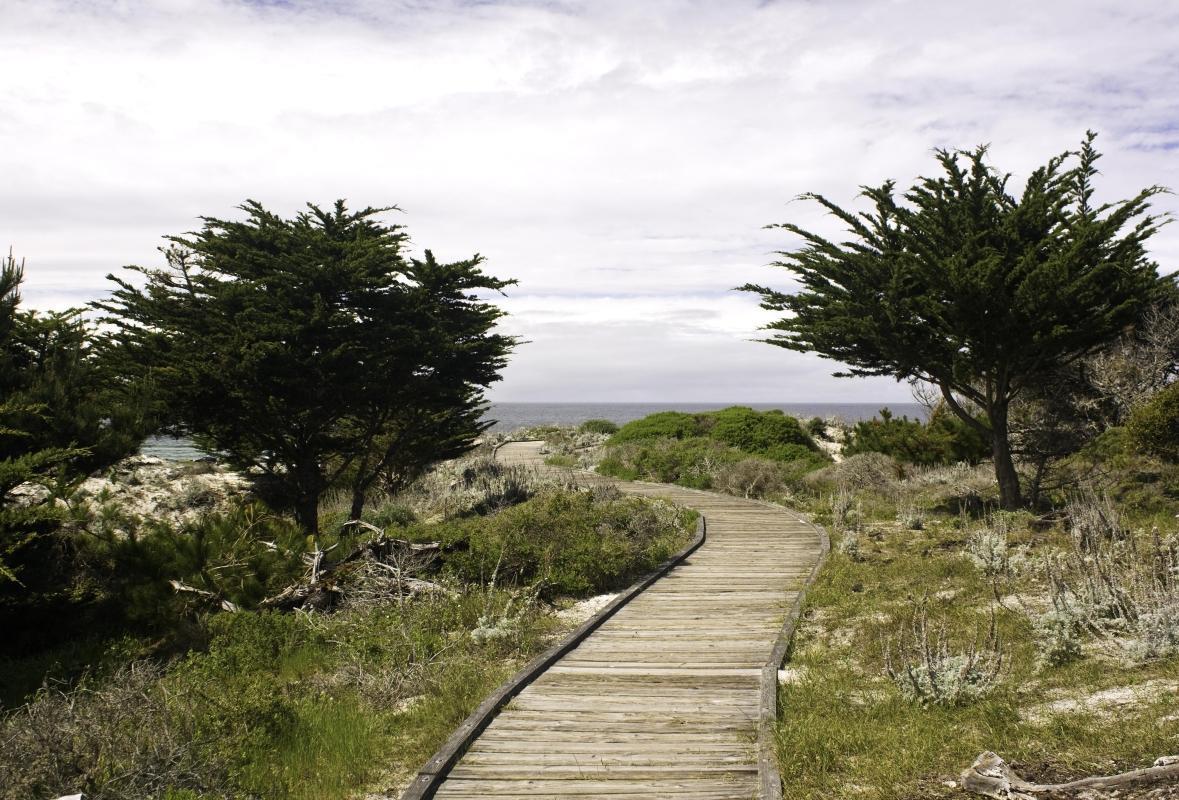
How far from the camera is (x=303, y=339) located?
58.2ft

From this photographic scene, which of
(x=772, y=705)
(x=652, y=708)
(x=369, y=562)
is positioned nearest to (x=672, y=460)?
(x=369, y=562)

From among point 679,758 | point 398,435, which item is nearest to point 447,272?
point 398,435

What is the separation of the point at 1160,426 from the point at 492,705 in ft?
47.3

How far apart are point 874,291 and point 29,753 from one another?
14402mm

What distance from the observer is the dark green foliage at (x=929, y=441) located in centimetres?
2289

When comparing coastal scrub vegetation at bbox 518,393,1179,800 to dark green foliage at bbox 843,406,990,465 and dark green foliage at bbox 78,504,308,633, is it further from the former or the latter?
dark green foliage at bbox 78,504,308,633

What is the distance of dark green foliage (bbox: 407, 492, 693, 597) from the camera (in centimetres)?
1213

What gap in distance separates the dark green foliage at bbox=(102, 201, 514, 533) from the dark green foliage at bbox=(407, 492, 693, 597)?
4.80m

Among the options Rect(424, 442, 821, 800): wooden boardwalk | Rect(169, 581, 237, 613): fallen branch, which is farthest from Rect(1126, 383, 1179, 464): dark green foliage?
Rect(169, 581, 237, 613): fallen branch

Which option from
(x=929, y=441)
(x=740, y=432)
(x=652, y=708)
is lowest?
(x=652, y=708)

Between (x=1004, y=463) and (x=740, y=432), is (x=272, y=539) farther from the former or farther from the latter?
(x=740, y=432)

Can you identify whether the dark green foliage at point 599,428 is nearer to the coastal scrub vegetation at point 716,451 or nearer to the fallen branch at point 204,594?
the coastal scrub vegetation at point 716,451

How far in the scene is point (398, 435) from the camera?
22.4m

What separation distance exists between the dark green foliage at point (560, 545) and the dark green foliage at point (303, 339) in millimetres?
4796
